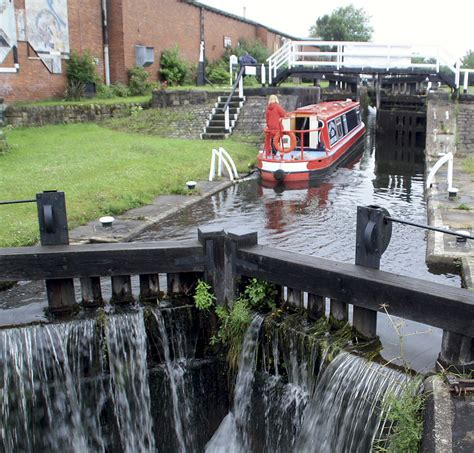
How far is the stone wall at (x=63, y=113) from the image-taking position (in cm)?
1747

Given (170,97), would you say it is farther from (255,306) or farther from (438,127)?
(255,306)

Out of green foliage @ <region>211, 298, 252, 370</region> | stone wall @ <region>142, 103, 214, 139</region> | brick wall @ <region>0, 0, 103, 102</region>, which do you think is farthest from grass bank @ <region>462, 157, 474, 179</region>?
brick wall @ <region>0, 0, 103, 102</region>

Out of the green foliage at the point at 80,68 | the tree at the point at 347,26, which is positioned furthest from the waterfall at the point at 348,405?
the tree at the point at 347,26

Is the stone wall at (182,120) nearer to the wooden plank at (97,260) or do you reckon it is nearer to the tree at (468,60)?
the wooden plank at (97,260)

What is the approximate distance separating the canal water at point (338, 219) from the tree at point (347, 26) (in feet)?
117

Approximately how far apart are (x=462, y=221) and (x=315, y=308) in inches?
173

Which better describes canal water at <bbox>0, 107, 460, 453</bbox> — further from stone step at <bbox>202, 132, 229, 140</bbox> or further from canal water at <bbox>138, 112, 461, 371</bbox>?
stone step at <bbox>202, 132, 229, 140</bbox>

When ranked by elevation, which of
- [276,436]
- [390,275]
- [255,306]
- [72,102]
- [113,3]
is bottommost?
[276,436]

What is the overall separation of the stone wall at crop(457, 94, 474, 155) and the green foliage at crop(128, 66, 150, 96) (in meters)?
12.2

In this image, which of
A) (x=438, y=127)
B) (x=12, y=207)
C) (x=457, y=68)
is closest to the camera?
(x=12, y=207)

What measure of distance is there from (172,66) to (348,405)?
24009mm

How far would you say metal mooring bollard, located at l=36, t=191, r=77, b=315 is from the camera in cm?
548

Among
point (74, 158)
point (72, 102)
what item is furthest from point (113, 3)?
point (74, 158)

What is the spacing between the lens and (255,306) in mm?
5734
